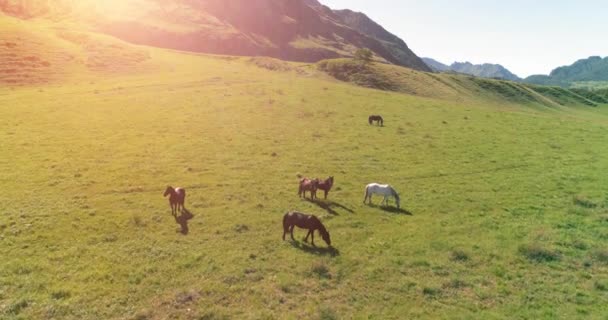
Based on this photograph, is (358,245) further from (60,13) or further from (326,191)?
(60,13)

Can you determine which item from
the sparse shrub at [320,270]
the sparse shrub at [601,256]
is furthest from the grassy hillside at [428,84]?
the sparse shrub at [320,270]

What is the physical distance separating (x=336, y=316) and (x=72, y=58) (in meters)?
79.1

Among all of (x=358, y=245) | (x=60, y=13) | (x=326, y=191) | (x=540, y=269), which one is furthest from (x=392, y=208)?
(x=60, y=13)

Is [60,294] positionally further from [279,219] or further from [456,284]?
[456,284]

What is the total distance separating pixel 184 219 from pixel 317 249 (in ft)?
26.3

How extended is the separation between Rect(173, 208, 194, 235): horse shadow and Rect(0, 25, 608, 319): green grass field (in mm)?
456

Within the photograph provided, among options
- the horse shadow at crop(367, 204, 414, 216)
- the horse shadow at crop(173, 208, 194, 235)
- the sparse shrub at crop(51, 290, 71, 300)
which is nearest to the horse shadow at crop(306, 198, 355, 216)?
the horse shadow at crop(367, 204, 414, 216)

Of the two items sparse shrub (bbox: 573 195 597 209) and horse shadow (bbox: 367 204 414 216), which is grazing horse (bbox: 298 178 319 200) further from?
sparse shrub (bbox: 573 195 597 209)

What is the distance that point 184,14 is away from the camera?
18688 cm

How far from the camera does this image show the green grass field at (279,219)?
15984mm

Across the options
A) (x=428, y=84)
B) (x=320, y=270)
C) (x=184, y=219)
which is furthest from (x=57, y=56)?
(x=428, y=84)

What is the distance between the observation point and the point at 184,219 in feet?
74.7

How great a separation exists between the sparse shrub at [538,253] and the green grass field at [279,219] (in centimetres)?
6

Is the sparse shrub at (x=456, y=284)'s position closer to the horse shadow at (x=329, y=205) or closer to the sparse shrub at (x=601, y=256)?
the sparse shrub at (x=601, y=256)
